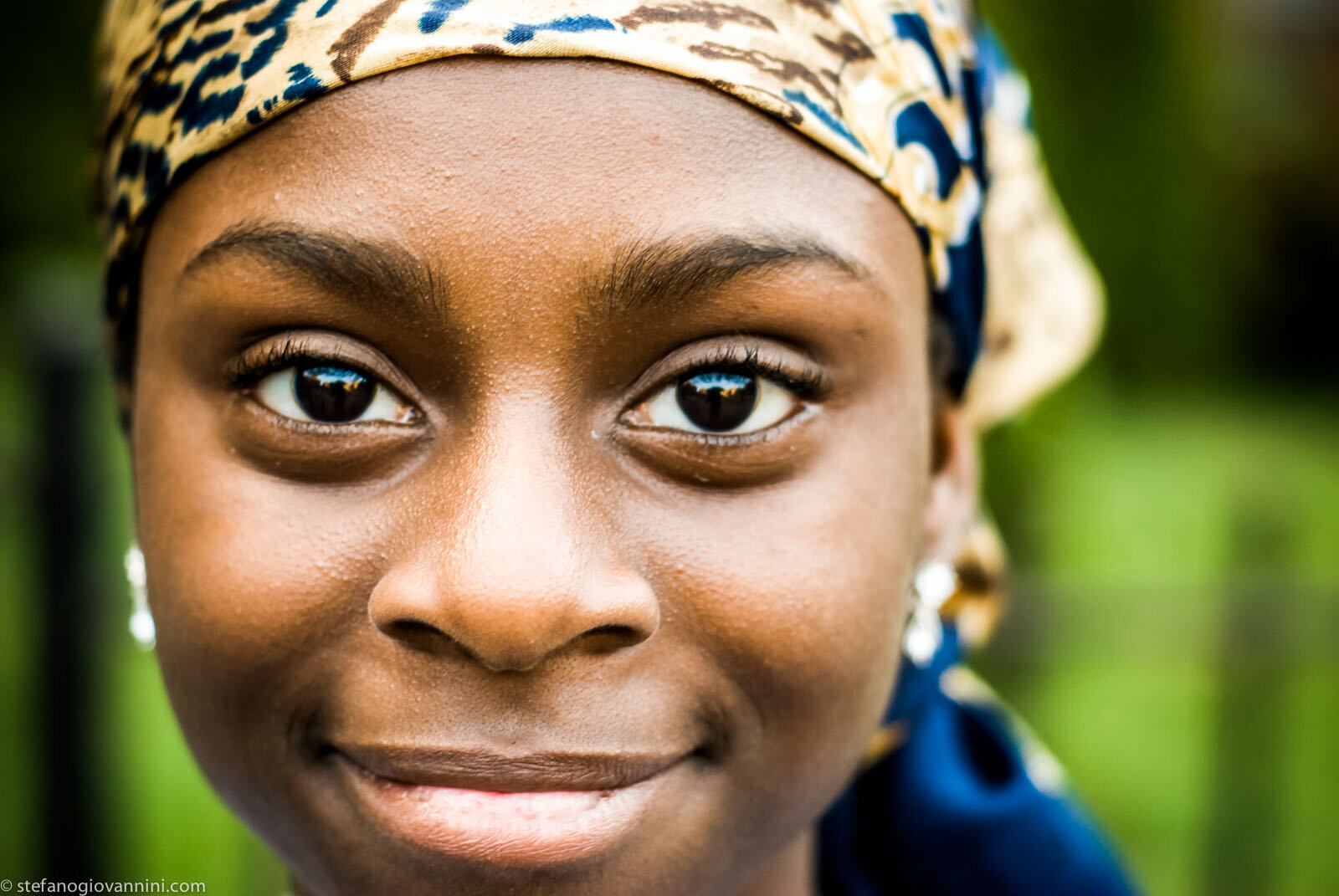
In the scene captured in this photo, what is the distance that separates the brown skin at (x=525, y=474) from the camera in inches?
43.7

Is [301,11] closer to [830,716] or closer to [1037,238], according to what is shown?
[830,716]

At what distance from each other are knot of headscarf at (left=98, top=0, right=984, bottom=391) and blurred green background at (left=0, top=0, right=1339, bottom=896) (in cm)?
193

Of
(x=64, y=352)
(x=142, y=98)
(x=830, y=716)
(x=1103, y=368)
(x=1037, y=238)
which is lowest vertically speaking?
(x=1103, y=368)

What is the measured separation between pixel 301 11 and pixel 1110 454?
7.87 m

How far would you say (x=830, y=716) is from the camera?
124cm

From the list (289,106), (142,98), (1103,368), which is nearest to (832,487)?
(289,106)

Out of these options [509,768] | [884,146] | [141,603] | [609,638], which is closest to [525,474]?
[609,638]

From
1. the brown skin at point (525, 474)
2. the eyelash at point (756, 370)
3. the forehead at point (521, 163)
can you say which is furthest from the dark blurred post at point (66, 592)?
the eyelash at point (756, 370)

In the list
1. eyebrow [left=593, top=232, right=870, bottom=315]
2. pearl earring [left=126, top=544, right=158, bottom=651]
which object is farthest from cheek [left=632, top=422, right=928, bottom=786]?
pearl earring [left=126, top=544, right=158, bottom=651]

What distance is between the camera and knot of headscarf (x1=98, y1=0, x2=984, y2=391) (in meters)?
1.14

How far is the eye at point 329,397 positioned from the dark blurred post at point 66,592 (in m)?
2.10

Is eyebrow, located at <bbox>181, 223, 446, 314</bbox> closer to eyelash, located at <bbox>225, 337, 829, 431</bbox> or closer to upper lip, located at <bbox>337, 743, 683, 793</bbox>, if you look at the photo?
eyelash, located at <bbox>225, 337, 829, 431</bbox>

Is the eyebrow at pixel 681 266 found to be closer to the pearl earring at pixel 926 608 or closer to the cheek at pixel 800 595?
the cheek at pixel 800 595

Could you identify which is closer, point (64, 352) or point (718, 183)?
point (718, 183)
